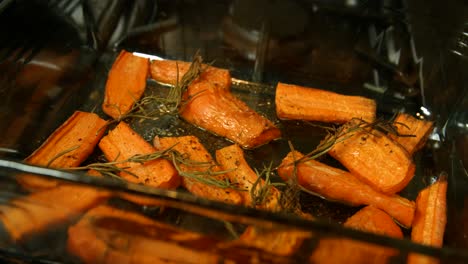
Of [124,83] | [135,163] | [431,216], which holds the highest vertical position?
[124,83]

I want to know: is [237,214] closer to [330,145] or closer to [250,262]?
[250,262]

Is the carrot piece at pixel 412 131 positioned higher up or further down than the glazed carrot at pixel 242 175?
higher up

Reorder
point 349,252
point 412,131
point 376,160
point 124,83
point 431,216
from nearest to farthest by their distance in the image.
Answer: point 349,252 → point 431,216 → point 376,160 → point 412,131 → point 124,83

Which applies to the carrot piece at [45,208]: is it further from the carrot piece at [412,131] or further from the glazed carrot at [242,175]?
the carrot piece at [412,131]

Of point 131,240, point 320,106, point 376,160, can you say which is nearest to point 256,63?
point 320,106

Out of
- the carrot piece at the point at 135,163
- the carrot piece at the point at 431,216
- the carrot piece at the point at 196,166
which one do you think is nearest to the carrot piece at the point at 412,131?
the carrot piece at the point at 431,216

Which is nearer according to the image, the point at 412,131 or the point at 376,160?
the point at 376,160

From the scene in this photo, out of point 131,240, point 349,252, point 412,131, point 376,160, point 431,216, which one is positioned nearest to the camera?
point 349,252

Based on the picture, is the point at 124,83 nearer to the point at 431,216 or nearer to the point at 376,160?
the point at 376,160
